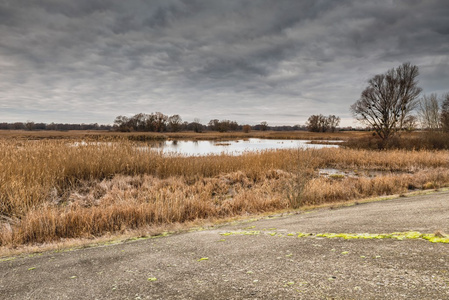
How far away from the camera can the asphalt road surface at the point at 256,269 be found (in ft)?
5.81

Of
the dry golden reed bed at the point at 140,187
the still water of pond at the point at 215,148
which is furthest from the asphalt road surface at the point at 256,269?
the still water of pond at the point at 215,148

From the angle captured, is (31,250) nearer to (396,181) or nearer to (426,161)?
(396,181)

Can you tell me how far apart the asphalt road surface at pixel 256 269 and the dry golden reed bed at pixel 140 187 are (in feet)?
8.78

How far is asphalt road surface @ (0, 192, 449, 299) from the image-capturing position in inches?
69.7

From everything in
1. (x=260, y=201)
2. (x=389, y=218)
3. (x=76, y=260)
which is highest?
(x=389, y=218)

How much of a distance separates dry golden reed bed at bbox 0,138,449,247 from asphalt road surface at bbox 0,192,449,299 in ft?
8.78

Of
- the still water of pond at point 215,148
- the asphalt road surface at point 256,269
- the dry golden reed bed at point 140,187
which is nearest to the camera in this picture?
the asphalt road surface at point 256,269

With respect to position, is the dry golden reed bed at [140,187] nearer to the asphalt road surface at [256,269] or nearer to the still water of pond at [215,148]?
the asphalt road surface at [256,269]

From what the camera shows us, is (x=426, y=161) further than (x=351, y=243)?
Yes

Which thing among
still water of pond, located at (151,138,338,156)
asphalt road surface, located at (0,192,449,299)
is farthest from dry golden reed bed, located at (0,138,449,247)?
still water of pond, located at (151,138,338,156)

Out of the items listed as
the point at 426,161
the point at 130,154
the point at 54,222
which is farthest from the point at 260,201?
the point at 426,161

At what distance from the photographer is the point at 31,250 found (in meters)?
4.15

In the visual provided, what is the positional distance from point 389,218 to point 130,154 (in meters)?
12.8

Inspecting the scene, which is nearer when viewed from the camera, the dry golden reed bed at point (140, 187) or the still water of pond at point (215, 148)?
the dry golden reed bed at point (140, 187)
